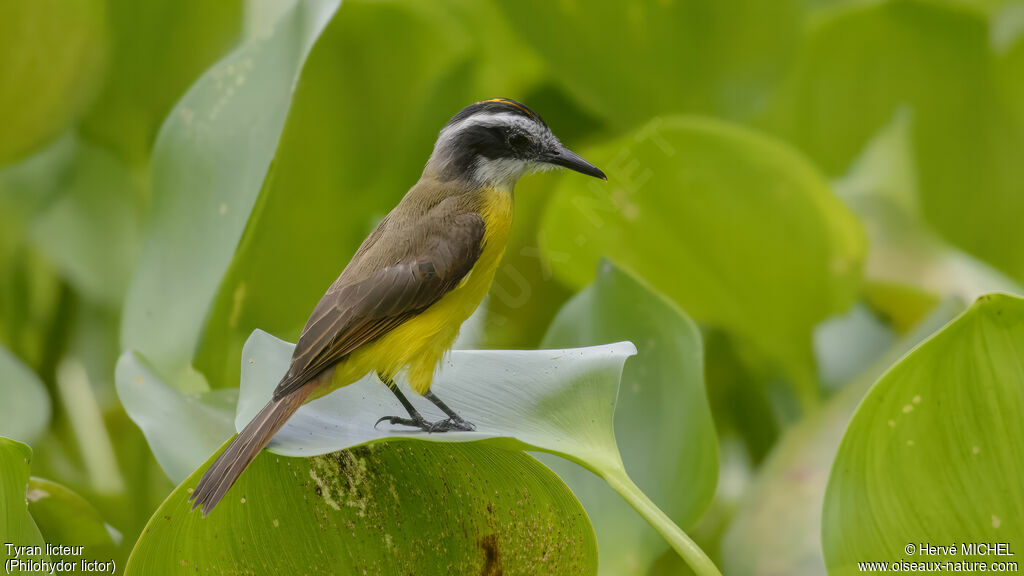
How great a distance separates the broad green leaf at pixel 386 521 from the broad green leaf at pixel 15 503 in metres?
0.12

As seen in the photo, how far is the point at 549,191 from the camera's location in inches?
58.1

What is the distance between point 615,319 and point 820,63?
2.43 ft

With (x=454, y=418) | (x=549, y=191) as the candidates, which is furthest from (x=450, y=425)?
(x=549, y=191)

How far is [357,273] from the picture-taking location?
854 mm

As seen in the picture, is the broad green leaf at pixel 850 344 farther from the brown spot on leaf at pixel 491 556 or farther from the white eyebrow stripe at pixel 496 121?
the brown spot on leaf at pixel 491 556

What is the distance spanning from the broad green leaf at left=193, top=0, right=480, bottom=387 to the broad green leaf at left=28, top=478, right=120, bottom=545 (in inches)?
7.0

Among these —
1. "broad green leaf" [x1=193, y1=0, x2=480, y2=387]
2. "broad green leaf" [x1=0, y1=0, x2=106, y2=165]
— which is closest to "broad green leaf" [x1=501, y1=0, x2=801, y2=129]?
"broad green leaf" [x1=193, y1=0, x2=480, y2=387]

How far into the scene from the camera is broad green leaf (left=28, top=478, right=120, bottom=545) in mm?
957

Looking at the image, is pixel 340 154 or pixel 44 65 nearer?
pixel 44 65

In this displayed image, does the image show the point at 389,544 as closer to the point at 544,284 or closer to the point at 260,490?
the point at 260,490

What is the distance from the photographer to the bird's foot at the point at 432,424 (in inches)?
31.4

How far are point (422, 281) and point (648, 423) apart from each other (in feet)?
0.94

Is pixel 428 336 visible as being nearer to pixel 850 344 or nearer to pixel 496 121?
pixel 496 121

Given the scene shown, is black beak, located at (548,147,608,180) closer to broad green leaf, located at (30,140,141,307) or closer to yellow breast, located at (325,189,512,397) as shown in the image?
yellow breast, located at (325,189,512,397)
